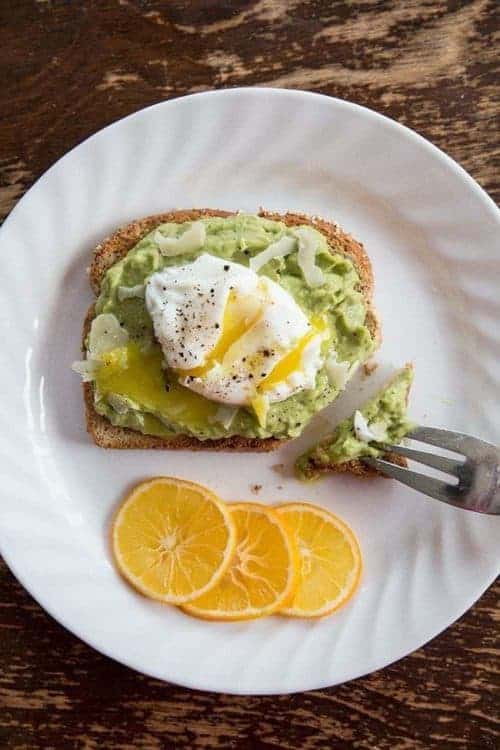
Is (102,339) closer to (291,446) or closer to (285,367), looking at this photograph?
(285,367)

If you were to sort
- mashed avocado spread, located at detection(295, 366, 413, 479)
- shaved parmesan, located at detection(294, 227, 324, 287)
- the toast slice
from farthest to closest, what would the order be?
the toast slice
mashed avocado spread, located at detection(295, 366, 413, 479)
shaved parmesan, located at detection(294, 227, 324, 287)

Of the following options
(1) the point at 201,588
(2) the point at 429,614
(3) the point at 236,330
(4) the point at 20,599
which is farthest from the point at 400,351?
(4) the point at 20,599

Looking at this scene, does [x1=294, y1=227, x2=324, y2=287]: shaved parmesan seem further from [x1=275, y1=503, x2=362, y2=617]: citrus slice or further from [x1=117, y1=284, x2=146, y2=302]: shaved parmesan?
[x1=275, y1=503, x2=362, y2=617]: citrus slice

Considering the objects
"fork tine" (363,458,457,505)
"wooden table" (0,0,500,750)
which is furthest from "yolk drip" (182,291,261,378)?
"wooden table" (0,0,500,750)

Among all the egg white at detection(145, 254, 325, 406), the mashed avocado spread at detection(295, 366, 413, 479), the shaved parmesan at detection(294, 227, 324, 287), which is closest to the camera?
the egg white at detection(145, 254, 325, 406)

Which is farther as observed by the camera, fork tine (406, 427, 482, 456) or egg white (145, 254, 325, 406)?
fork tine (406, 427, 482, 456)

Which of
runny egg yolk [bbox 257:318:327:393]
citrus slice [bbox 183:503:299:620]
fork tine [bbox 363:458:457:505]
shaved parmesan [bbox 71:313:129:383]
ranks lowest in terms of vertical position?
citrus slice [bbox 183:503:299:620]

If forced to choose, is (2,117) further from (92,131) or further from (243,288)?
(243,288)
